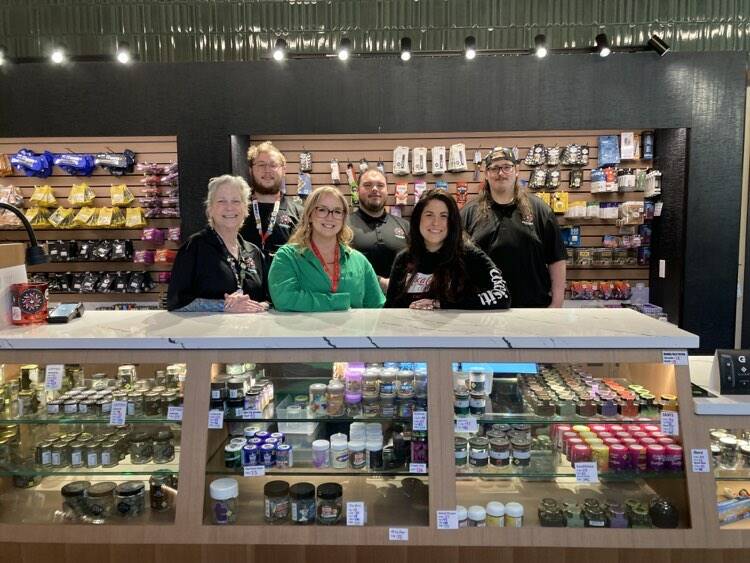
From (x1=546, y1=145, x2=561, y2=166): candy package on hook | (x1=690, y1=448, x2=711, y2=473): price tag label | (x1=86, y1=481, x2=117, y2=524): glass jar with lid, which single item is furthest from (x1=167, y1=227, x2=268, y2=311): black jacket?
(x1=546, y1=145, x2=561, y2=166): candy package on hook

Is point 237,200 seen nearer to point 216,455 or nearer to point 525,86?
point 216,455

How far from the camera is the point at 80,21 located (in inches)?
214

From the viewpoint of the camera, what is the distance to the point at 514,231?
3.32m

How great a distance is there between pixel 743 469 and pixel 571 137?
3.57 meters

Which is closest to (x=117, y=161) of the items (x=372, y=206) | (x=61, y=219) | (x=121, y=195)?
(x=121, y=195)

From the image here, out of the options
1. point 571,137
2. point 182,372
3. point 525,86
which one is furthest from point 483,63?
point 182,372

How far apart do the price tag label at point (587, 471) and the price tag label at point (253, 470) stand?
3.85 ft

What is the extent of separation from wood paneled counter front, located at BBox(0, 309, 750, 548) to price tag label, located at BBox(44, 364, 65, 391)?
4cm

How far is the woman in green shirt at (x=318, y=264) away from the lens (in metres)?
2.51

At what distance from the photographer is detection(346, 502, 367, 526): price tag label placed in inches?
76.2

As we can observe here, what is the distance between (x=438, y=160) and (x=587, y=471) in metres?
3.36

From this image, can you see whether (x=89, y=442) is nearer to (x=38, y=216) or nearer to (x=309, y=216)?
(x=309, y=216)

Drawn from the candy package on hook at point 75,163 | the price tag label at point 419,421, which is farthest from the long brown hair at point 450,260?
the candy package on hook at point 75,163

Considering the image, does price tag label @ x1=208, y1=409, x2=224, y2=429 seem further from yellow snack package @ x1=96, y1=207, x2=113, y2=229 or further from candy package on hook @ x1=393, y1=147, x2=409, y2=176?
yellow snack package @ x1=96, y1=207, x2=113, y2=229
